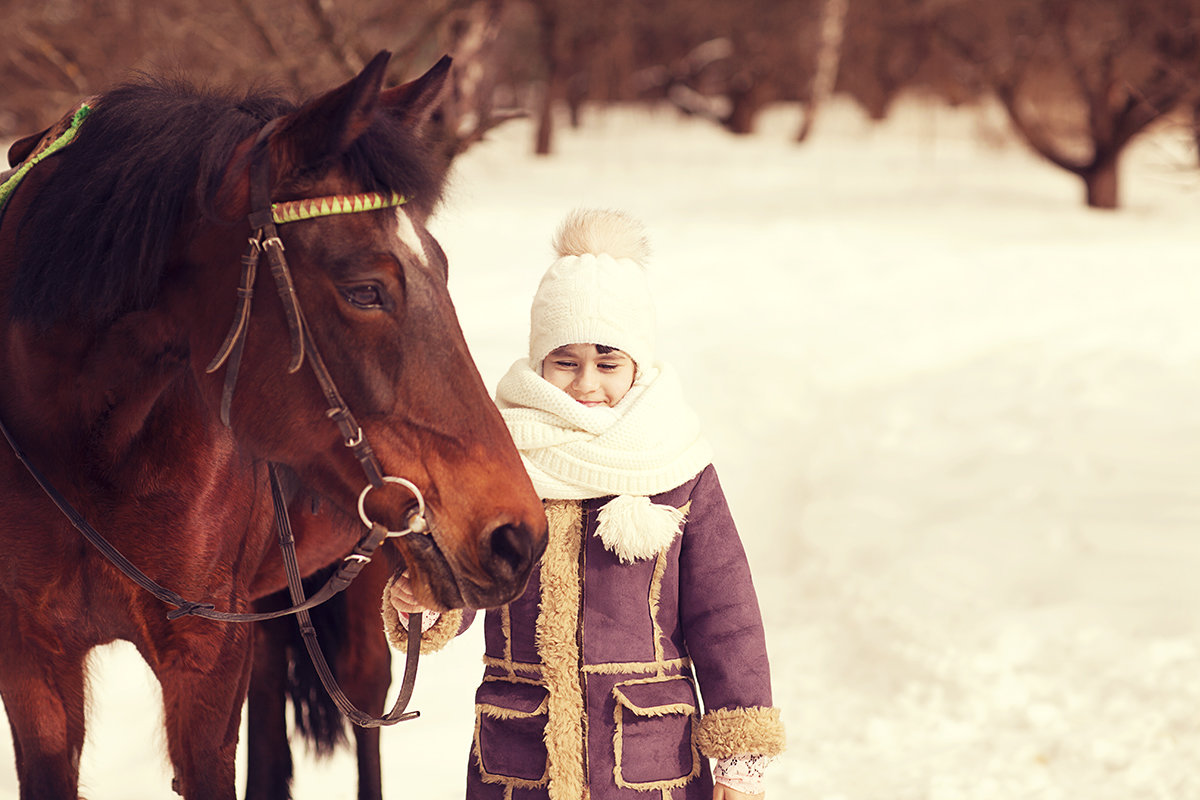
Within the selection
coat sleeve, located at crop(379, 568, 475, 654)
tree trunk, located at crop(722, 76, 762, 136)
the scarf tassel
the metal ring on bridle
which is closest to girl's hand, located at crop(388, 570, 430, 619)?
coat sleeve, located at crop(379, 568, 475, 654)

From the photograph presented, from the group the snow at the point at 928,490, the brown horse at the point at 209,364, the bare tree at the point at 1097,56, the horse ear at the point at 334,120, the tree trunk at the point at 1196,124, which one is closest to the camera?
the horse ear at the point at 334,120

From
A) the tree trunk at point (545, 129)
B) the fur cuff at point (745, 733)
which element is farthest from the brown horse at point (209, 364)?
the tree trunk at point (545, 129)

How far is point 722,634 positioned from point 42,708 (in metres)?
1.26

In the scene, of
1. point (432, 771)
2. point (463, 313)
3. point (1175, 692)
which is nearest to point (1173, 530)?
point (1175, 692)

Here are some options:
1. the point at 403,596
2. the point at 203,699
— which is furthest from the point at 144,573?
the point at 403,596

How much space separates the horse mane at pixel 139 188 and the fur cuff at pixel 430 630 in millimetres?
702

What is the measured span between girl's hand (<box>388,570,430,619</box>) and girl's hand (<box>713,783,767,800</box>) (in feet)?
1.94

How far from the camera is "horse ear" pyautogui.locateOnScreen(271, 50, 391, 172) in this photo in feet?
4.73

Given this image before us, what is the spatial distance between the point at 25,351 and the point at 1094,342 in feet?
23.3

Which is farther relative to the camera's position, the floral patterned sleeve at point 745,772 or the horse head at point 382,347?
the floral patterned sleeve at point 745,772

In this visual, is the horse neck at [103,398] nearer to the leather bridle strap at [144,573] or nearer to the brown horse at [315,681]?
the leather bridle strap at [144,573]

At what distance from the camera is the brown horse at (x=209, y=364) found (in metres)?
1.55

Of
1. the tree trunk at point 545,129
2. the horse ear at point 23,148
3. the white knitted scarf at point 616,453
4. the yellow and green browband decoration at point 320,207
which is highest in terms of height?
the tree trunk at point 545,129

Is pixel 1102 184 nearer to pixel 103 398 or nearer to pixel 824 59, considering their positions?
pixel 824 59
